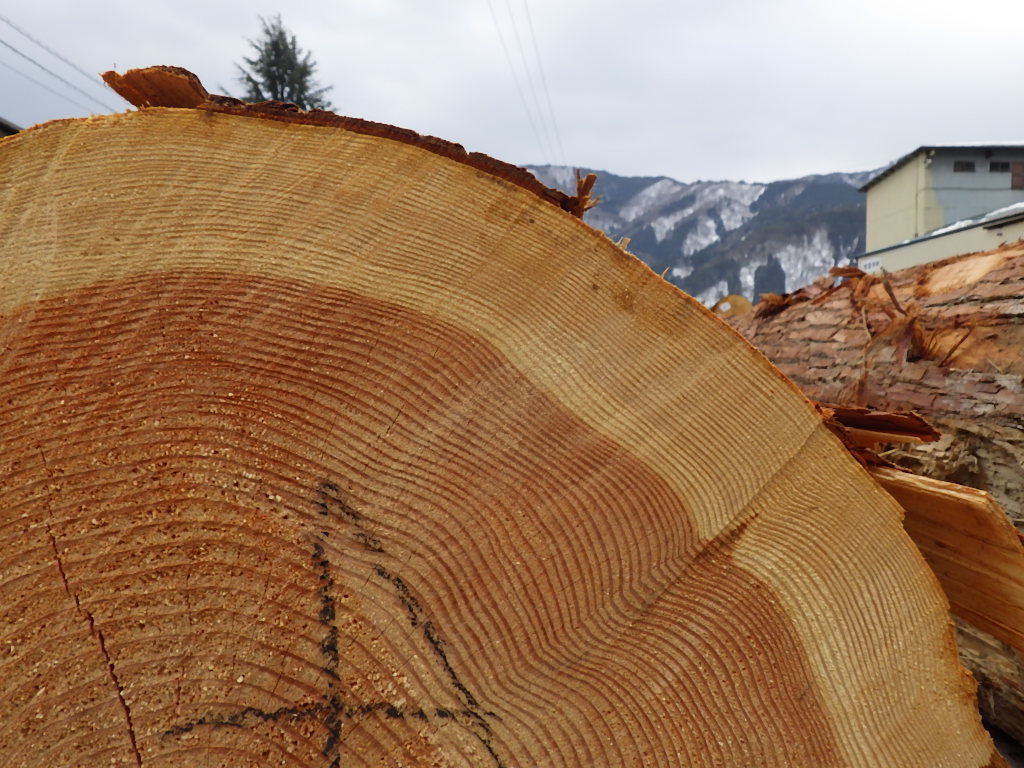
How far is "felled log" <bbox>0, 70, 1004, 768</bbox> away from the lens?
0.65 meters

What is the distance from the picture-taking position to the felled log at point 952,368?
1.61 meters

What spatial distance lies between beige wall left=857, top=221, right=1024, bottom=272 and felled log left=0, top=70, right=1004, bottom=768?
896 cm

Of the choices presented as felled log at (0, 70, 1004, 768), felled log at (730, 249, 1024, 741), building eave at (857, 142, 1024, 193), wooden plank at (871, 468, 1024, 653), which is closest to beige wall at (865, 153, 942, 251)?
building eave at (857, 142, 1024, 193)

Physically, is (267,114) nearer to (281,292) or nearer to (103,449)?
(281,292)

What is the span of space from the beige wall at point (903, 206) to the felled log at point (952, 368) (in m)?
15.9

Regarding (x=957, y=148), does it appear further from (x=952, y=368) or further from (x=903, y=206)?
(x=952, y=368)

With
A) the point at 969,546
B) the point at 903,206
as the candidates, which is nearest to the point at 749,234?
the point at 903,206

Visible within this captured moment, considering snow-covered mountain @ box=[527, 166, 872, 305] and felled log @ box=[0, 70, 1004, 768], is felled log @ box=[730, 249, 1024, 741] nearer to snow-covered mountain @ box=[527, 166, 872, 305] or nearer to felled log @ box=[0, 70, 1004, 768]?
felled log @ box=[0, 70, 1004, 768]

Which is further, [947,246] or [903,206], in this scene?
[903,206]

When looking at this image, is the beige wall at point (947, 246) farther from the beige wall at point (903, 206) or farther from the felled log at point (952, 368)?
the felled log at point (952, 368)

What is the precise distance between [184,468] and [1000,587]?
4.83 ft

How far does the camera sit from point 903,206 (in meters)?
15.6

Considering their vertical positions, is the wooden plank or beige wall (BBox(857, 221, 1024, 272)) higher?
beige wall (BBox(857, 221, 1024, 272))

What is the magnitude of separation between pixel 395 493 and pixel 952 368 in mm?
1858
